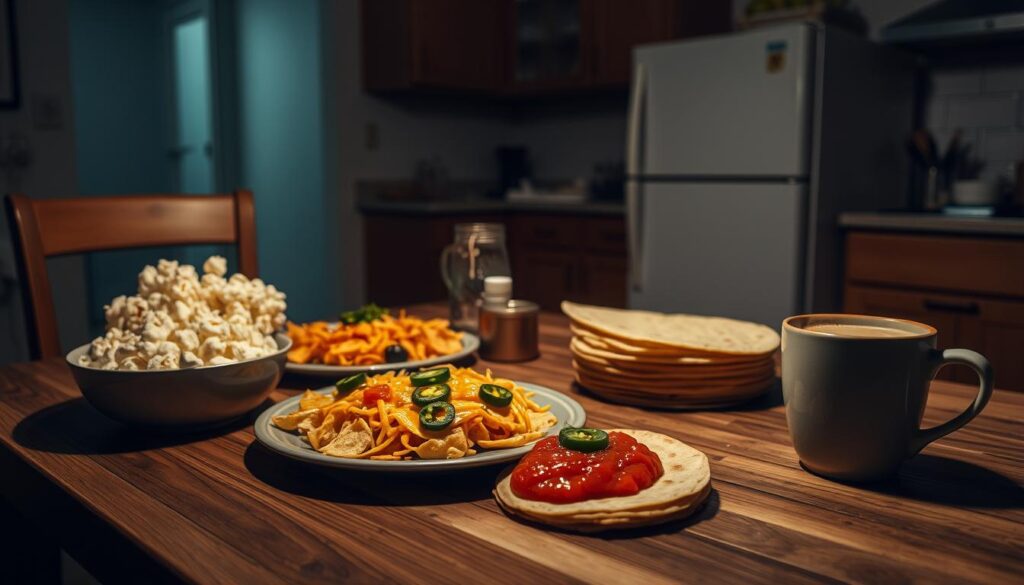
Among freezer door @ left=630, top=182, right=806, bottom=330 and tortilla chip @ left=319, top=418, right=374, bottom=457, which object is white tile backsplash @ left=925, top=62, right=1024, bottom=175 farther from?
tortilla chip @ left=319, top=418, right=374, bottom=457

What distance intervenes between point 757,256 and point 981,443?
2274 millimetres

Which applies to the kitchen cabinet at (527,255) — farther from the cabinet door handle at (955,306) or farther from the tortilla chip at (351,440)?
the tortilla chip at (351,440)

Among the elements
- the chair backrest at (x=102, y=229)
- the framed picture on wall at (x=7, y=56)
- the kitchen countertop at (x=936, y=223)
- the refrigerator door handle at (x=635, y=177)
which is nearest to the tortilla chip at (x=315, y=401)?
Answer: the chair backrest at (x=102, y=229)

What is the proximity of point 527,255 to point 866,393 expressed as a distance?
346cm

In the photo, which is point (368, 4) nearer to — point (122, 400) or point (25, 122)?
point (25, 122)

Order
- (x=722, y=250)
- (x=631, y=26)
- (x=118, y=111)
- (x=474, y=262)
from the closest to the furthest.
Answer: (x=474, y=262) < (x=722, y=250) < (x=631, y=26) < (x=118, y=111)

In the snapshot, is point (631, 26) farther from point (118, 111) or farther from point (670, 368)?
point (118, 111)

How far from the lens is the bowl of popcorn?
74cm

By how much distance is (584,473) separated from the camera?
0.59 meters

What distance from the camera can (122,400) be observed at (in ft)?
2.45

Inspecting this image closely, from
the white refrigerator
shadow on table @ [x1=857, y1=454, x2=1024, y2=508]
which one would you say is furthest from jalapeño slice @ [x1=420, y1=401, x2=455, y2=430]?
the white refrigerator

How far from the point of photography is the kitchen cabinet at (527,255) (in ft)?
12.2

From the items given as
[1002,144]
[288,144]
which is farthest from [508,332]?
[288,144]

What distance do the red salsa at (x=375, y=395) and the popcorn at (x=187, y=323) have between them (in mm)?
147
